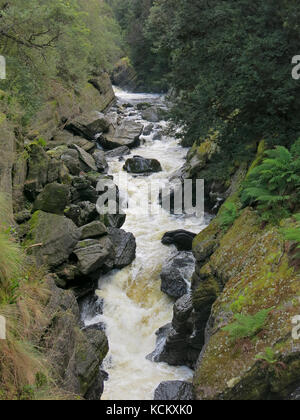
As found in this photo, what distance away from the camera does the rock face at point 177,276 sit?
10.2 meters

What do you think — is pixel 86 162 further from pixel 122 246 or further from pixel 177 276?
pixel 177 276

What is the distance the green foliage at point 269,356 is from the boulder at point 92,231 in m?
7.19

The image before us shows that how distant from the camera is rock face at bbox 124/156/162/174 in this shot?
18.0m

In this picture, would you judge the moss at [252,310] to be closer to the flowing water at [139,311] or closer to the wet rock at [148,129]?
the flowing water at [139,311]

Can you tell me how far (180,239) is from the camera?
12.3m

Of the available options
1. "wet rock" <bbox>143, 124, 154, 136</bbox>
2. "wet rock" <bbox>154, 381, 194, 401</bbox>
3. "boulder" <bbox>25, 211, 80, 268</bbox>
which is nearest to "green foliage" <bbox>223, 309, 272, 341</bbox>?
"wet rock" <bbox>154, 381, 194, 401</bbox>

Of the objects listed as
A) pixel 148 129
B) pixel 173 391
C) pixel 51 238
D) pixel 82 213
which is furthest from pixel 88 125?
pixel 173 391

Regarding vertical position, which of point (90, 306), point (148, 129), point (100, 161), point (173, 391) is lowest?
point (173, 391)

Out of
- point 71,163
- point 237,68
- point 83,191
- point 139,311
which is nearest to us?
point 237,68

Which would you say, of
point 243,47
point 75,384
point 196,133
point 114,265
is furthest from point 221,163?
point 75,384

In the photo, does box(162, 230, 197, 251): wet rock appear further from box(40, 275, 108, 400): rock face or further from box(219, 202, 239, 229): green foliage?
box(40, 275, 108, 400): rock face

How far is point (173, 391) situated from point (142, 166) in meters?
12.2
